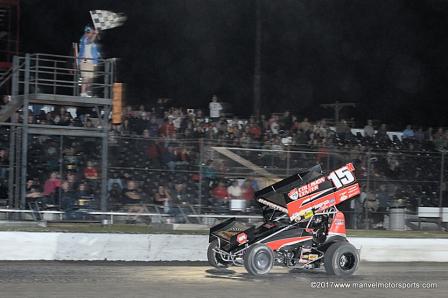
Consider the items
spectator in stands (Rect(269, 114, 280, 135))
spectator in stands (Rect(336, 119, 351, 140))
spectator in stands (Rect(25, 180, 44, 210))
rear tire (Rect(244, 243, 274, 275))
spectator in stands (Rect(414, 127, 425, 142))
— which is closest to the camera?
rear tire (Rect(244, 243, 274, 275))

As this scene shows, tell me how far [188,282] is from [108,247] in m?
3.42

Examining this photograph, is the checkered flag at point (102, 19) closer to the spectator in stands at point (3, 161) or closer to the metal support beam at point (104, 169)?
the metal support beam at point (104, 169)

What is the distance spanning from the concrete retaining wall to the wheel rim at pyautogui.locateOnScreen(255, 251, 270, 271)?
313cm

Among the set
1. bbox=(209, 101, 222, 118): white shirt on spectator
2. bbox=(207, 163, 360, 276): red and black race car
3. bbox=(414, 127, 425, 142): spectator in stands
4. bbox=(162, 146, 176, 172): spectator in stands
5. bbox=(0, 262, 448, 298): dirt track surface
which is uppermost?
bbox=(209, 101, 222, 118): white shirt on spectator

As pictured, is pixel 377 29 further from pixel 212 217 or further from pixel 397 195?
pixel 212 217

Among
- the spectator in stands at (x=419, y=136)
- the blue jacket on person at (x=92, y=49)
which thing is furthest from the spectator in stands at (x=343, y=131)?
the blue jacket on person at (x=92, y=49)

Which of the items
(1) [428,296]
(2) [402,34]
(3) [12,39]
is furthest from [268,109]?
(1) [428,296]

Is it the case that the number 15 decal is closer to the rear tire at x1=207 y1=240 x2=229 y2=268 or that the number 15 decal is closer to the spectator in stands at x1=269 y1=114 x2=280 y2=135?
the rear tire at x1=207 y1=240 x2=229 y2=268

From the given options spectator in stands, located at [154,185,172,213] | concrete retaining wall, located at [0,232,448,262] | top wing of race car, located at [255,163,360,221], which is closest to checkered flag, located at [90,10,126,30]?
spectator in stands, located at [154,185,172,213]

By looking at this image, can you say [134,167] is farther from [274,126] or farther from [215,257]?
[274,126]

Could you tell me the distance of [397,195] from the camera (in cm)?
1703

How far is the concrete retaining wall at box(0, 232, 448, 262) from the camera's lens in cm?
1221

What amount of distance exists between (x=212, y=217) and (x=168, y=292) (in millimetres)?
6510

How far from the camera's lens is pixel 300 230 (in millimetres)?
11078
